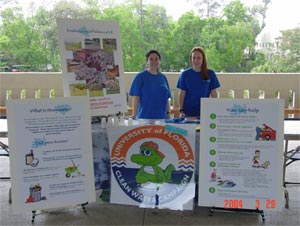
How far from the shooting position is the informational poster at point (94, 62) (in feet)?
9.68

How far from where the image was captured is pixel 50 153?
265 cm

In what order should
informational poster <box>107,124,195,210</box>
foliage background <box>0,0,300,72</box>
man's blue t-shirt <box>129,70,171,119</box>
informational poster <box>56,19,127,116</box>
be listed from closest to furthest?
informational poster <box>107,124,195,210</box>
informational poster <box>56,19,127,116</box>
man's blue t-shirt <box>129,70,171,119</box>
foliage background <box>0,0,300,72</box>

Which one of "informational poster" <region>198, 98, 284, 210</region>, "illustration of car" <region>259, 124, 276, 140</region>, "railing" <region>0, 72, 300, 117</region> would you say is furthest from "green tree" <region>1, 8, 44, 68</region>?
"illustration of car" <region>259, 124, 276, 140</region>

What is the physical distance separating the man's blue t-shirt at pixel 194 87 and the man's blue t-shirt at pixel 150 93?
0.68 ft

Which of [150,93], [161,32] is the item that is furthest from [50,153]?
[161,32]

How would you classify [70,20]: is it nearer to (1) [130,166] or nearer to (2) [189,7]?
(1) [130,166]

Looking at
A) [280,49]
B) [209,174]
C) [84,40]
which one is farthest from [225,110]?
[280,49]

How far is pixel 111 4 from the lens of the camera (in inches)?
249

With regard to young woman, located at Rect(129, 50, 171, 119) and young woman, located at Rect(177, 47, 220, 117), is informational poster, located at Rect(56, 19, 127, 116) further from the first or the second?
young woman, located at Rect(177, 47, 220, 117)

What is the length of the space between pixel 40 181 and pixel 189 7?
4.49 metres

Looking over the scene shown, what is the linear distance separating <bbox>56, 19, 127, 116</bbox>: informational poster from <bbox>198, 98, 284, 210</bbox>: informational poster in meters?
0.86

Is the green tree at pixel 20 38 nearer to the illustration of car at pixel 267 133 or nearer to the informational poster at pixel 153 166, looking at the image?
the informational poster at pixel 153 166

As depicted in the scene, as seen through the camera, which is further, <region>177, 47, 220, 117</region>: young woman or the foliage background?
the foliage background

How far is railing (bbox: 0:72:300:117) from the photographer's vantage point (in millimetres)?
5453
